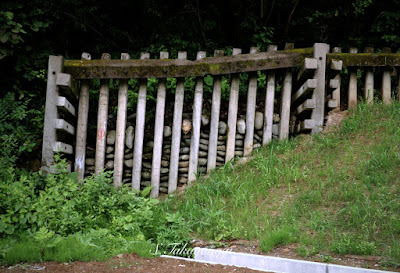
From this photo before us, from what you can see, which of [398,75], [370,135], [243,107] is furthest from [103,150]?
[398,75]

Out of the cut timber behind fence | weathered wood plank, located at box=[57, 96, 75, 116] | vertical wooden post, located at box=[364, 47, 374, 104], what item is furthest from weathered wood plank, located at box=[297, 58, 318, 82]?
weathered wood plank, located at box=[57, 96, 75, 116]

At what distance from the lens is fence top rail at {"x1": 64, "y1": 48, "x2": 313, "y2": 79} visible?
516cm

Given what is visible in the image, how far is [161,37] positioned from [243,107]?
7.41ft

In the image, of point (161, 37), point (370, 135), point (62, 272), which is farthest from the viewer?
point (161, 37)

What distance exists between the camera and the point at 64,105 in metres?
4.97

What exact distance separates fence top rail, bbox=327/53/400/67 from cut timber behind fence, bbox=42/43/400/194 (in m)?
0.02

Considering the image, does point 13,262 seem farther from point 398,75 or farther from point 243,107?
point 398,75

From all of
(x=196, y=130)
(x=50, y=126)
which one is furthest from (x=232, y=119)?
(x=50, y=126)

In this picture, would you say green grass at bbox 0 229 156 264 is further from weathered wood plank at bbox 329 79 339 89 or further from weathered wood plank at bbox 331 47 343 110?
weathered wood plank at bbox 331 47 343 110

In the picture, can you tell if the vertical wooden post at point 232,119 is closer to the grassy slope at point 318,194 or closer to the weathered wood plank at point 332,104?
the grassy slope at point 318,194

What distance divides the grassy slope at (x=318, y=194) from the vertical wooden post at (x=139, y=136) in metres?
0.65

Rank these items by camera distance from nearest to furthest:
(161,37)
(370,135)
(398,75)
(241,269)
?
(241,269), (370,135), (398,75), (161,37)

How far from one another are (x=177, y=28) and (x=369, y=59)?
145 inches

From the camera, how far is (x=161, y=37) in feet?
23.1
